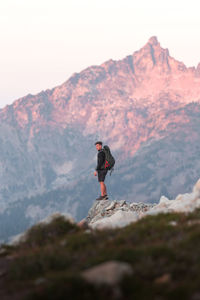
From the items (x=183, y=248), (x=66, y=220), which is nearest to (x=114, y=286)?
(x=183, y=248)

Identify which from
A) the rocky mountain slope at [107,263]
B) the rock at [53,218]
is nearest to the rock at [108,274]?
the rocky mountain slope at [107,263]

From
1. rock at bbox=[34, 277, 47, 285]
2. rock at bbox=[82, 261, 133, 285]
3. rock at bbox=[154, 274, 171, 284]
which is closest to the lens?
rock at bbox=[82, 261, 133, 285]

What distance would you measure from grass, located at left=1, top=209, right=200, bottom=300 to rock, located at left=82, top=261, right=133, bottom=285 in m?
0.12

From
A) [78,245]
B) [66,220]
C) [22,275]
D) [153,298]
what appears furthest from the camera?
[66,220]

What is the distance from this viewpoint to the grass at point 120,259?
727 cm

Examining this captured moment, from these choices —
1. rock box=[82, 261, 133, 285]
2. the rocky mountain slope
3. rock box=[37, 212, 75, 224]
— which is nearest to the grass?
the rocky mountain slope

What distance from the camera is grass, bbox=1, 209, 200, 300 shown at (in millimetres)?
7270

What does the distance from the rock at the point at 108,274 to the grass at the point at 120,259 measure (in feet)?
0.41

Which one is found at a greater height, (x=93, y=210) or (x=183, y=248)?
(x=93, y=210)

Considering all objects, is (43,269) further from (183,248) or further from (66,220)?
(66,220)

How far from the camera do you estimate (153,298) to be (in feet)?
23.0

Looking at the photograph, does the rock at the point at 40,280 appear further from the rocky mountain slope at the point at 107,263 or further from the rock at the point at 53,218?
the rock at the point at 53,218

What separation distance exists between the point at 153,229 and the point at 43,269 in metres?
3.95

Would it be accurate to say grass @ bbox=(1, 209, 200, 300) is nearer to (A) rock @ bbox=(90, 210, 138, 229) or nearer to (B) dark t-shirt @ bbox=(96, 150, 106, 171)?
(A) rock @ bbox=(90, 210, 138, 229)
